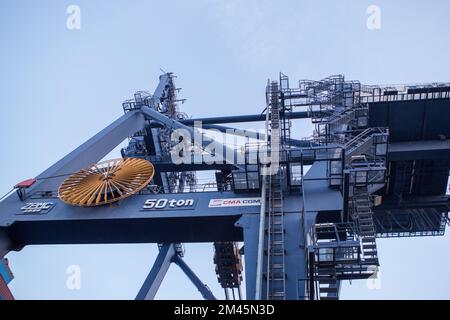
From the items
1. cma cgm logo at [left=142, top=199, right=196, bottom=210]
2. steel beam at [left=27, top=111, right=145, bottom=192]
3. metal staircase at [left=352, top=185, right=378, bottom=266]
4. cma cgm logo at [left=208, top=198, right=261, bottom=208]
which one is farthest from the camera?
steel beam at [left=27, top=111, right=145, bottom=192]

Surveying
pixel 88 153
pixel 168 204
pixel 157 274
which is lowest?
pixel 157 274

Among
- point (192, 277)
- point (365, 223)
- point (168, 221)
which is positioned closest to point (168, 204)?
point (168, 221)

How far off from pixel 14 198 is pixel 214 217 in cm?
983

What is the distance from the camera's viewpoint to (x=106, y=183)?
21.0 meters

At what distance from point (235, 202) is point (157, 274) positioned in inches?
276

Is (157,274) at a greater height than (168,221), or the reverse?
(168,221)

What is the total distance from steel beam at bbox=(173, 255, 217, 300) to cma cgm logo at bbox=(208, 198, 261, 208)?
9.02 meters

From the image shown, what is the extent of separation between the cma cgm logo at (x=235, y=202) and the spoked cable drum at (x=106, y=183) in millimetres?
3609

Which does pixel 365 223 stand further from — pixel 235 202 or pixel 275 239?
pixel 235 202

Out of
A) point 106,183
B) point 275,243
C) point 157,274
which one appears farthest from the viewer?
point 157,274

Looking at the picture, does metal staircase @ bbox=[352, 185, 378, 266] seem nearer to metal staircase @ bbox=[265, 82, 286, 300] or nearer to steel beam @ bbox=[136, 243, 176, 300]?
metal staircase @ bbox=[265, 82, 286, 300]

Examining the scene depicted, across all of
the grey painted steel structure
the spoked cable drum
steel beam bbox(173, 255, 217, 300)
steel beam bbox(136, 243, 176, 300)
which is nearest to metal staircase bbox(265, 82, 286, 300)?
the grey painted steel structure

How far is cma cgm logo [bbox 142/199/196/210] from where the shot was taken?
19078mm
